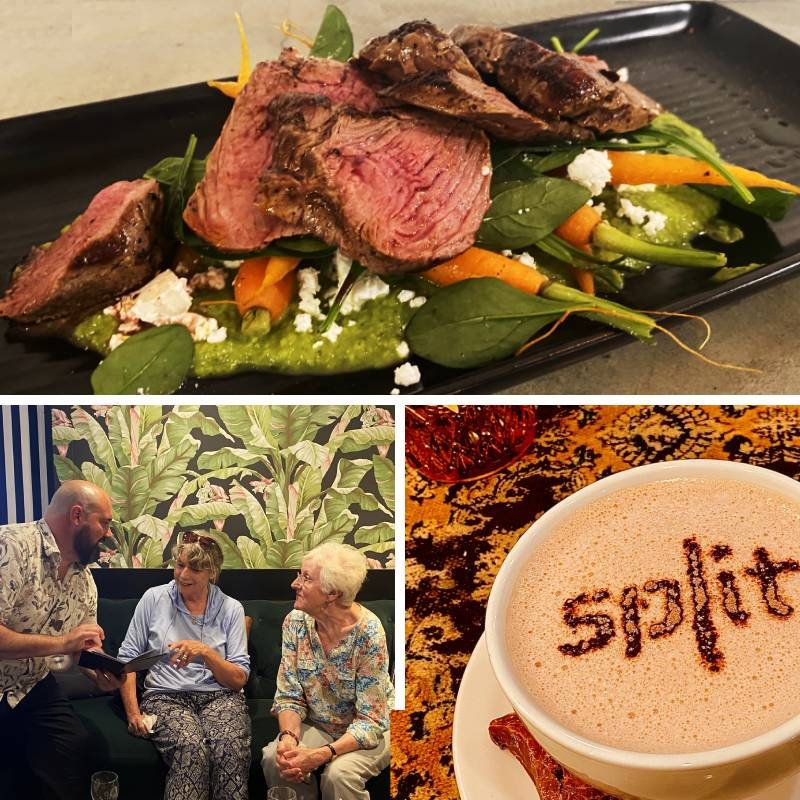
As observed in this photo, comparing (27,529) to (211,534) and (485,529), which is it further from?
(485,529)

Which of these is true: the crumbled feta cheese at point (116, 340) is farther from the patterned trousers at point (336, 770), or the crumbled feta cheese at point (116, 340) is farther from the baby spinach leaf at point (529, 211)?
the patterned trousers at point (336, 770)

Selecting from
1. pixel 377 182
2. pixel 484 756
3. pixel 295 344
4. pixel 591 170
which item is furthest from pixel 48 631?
pixel 591 170

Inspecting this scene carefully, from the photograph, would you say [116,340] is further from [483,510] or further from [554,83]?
→ [554,83]

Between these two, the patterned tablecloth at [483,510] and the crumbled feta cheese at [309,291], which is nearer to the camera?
the patterned tablecloth at [483,510]

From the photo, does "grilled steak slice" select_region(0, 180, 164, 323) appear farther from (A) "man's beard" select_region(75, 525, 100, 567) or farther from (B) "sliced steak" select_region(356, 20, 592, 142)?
(A) "man's beard" select_region(75, 525, 100, 567)

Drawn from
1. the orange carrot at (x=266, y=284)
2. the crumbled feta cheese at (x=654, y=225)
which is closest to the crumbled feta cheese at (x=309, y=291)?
the orange carrot at (x=266, y=284)

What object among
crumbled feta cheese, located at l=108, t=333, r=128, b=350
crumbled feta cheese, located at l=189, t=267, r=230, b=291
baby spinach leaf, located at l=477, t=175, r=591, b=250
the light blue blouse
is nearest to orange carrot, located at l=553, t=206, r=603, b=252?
baby spinach leaf, located at l=477, t=175, r=591, b=250

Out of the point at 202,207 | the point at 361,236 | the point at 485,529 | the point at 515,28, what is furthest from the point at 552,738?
the point at 515,28
